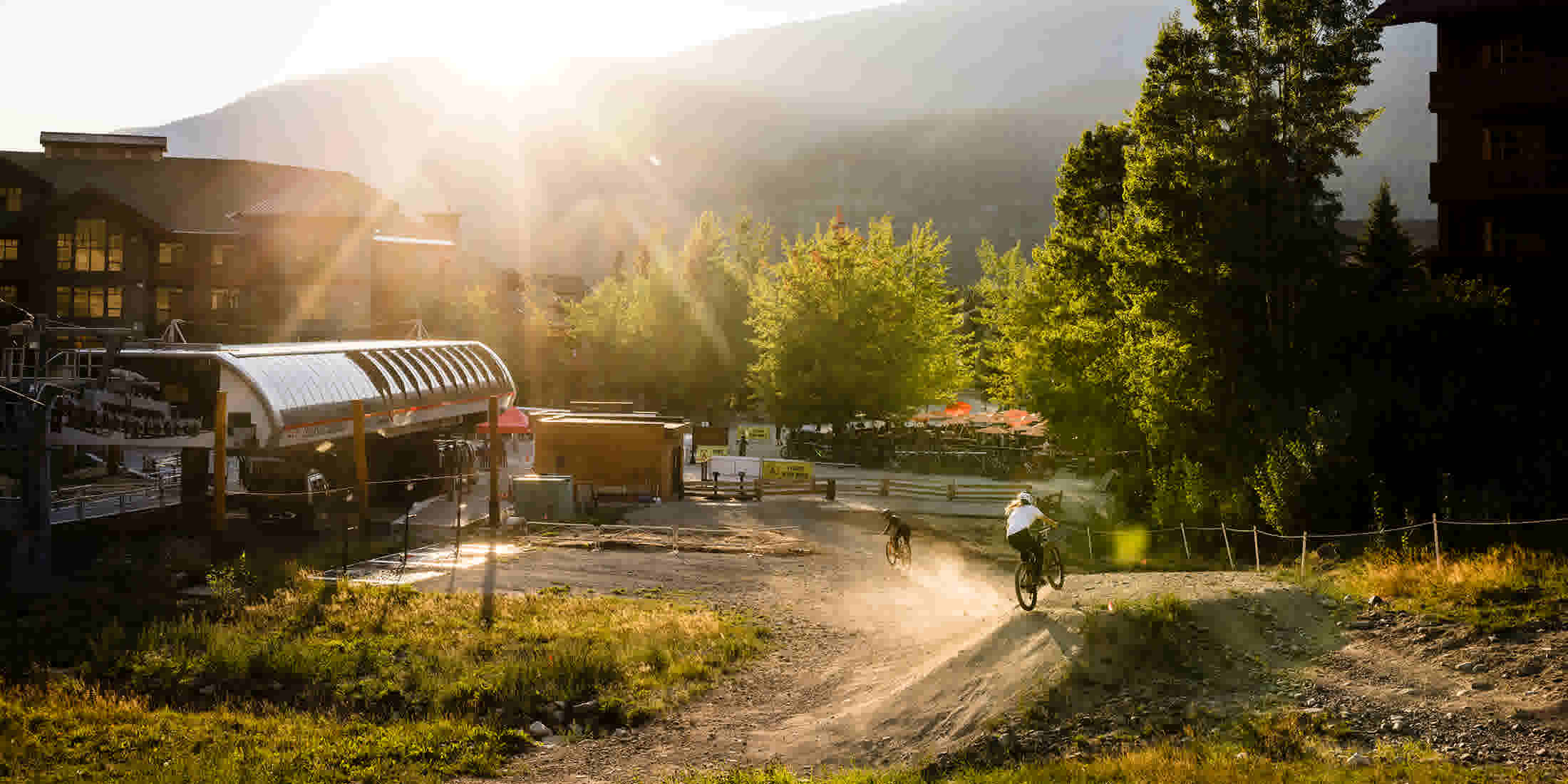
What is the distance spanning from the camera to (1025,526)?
61.5 feet

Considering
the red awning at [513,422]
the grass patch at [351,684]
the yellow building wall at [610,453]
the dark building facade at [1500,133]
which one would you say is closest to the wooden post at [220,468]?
the grass patch at [351,684]

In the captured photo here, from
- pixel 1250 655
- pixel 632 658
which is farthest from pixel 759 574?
pixel 1250 655

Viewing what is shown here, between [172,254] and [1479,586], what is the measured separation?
7171 centimetres

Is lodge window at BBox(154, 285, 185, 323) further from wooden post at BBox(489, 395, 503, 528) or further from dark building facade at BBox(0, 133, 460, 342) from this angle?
wooden post at BBox(489, 395, 503, 528)

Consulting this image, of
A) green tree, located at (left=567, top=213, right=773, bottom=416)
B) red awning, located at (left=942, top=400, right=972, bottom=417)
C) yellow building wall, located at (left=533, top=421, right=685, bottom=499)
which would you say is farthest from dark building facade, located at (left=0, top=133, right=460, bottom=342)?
red awning, located at (left=942, top=400, right=972, bottom=417)

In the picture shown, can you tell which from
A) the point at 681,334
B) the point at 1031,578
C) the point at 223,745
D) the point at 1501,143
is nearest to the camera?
the point at 223,745

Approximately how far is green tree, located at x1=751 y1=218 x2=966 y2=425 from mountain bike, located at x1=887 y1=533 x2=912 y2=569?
26.5 meters

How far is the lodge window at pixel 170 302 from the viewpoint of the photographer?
68312 millimetres

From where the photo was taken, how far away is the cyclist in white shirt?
18.7 metres

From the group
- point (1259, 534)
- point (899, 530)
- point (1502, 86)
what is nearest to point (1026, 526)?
point (899, 530)

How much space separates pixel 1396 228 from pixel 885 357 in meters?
24.6

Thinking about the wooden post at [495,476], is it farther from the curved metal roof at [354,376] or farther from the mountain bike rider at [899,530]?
the mountain bike rider at [899,530]

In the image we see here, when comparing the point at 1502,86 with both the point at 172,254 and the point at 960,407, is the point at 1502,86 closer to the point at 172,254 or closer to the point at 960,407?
the point at 960,407

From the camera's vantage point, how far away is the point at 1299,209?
31969 mm
